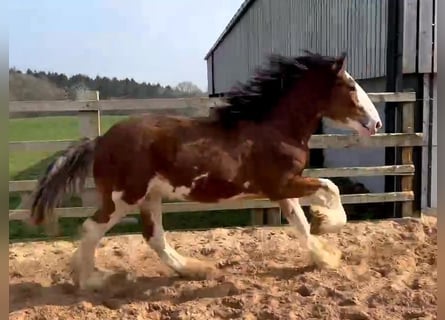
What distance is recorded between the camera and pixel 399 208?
6.38 meters

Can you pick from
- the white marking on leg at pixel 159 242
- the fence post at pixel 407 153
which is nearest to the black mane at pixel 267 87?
the white marking on leg at pixel 159 242

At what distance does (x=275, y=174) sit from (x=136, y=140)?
106 centimetres

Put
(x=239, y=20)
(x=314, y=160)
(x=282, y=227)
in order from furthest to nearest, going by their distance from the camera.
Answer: (x=239, y=20), (x=314, y=160), (x=282, y=227)

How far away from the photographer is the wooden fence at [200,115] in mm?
5555

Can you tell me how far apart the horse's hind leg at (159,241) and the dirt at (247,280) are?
0.35 feet

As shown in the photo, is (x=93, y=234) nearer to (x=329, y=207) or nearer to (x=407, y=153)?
(x=329, y=207)

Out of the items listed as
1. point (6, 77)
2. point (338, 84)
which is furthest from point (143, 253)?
point (6, 77)

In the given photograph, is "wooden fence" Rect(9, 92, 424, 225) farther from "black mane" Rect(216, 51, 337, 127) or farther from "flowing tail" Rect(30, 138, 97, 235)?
"black mane" Rect(216, 51, 337, 127)

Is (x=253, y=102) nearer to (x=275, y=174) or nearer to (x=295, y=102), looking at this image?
(x=295, y=102)

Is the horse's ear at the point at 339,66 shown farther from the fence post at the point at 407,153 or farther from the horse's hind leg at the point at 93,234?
the fence post at the point at 407,153

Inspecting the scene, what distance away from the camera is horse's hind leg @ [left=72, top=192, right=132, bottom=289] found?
160 inches

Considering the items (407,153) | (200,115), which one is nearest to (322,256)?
(200,115)

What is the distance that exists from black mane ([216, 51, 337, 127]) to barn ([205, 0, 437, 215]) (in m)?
0.98

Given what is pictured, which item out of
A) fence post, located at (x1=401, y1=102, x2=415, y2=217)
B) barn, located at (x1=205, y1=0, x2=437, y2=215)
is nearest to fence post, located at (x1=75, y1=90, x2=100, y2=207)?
barn, located at (x1=205, y1=0, x2=437, y2=215)
